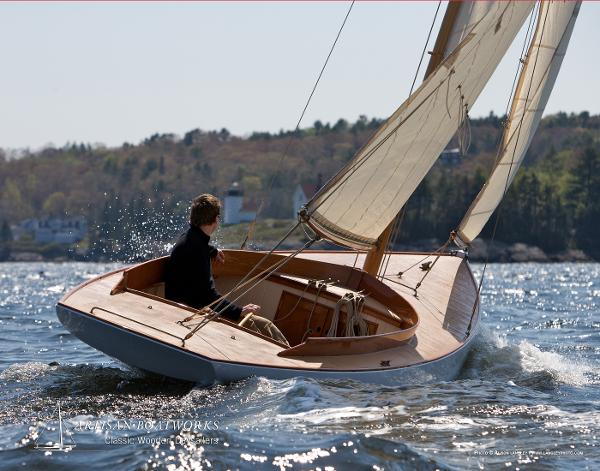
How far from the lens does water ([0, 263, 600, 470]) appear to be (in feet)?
21.6

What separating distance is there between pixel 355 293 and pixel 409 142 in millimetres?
1632

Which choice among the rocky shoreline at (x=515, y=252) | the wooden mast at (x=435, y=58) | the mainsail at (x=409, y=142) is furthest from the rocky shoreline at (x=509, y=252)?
the mainsail at (x=409, y=142)

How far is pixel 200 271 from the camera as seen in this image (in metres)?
9.68

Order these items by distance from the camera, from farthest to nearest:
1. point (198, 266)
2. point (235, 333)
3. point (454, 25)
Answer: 1. point (454, 25)
2. point (198, 266)
3. point (235, 333)

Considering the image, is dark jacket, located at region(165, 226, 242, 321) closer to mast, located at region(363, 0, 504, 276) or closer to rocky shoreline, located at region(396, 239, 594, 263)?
mast, located at region(363, 0, 504, 276)

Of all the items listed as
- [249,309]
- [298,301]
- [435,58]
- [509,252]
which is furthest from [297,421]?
[509,252]

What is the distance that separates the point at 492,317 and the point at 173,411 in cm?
1451

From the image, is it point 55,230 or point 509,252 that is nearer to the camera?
point 509,252

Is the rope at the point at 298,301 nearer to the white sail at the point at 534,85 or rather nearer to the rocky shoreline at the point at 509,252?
the white sail at the point at 534,85

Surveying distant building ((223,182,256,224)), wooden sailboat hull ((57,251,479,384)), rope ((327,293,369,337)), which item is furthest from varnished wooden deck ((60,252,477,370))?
distant building ((223,182,256,224))

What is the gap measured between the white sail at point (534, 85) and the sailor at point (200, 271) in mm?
5189

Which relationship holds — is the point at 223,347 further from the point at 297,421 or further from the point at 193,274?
the point at 297,421

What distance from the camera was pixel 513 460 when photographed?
6734 millimetres

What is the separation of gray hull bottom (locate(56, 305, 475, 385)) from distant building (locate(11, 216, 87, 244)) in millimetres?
143326
